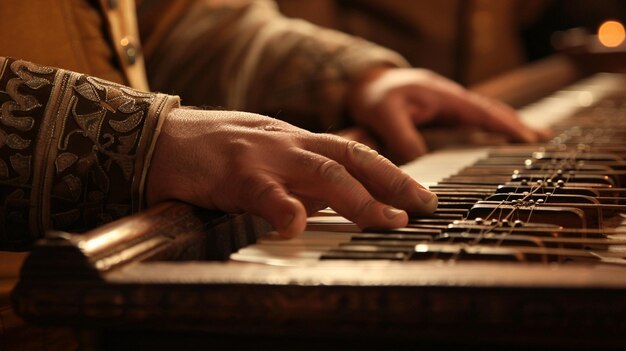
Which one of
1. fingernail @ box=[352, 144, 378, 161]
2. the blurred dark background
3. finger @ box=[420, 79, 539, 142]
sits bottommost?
fingernail @ box=[352, 144, 378, 161]

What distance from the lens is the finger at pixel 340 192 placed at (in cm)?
70

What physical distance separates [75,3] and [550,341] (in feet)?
2.90

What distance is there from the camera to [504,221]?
2.27 ft

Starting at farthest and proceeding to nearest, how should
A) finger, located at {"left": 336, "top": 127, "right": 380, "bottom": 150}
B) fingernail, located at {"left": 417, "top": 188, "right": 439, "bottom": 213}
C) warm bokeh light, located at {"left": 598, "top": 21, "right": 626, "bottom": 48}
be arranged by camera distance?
warm bokeh light, located at {"left": 598, "top": 21, "right": 626, "bottom": 48}
finger, located at {"left": 336, "top": 127, "right": 380, "bottom": 150}
fingernail, located at {"left": 417, "top": 188, "right": 439, "bottom": 213}

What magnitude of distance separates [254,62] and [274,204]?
1028mm

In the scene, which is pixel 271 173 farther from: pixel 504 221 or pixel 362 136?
pixel 362 136

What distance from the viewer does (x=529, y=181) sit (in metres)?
0.92

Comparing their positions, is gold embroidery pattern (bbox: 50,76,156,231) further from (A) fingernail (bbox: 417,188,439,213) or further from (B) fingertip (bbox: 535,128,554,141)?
(B) fingertip (bbox: 535,128,554,141)

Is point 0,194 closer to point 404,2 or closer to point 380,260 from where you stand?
point 380,260

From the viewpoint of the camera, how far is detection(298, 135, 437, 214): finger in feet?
2.43

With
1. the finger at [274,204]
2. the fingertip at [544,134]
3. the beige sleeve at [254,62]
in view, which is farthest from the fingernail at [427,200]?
the beige sleeve at [254,62]

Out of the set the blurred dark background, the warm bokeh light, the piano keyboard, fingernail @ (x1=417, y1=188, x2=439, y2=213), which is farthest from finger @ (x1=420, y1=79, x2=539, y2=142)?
the warm bokeh light

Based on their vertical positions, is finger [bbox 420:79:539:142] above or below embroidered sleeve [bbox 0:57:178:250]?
above

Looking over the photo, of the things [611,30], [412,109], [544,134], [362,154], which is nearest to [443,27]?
[611,30]
